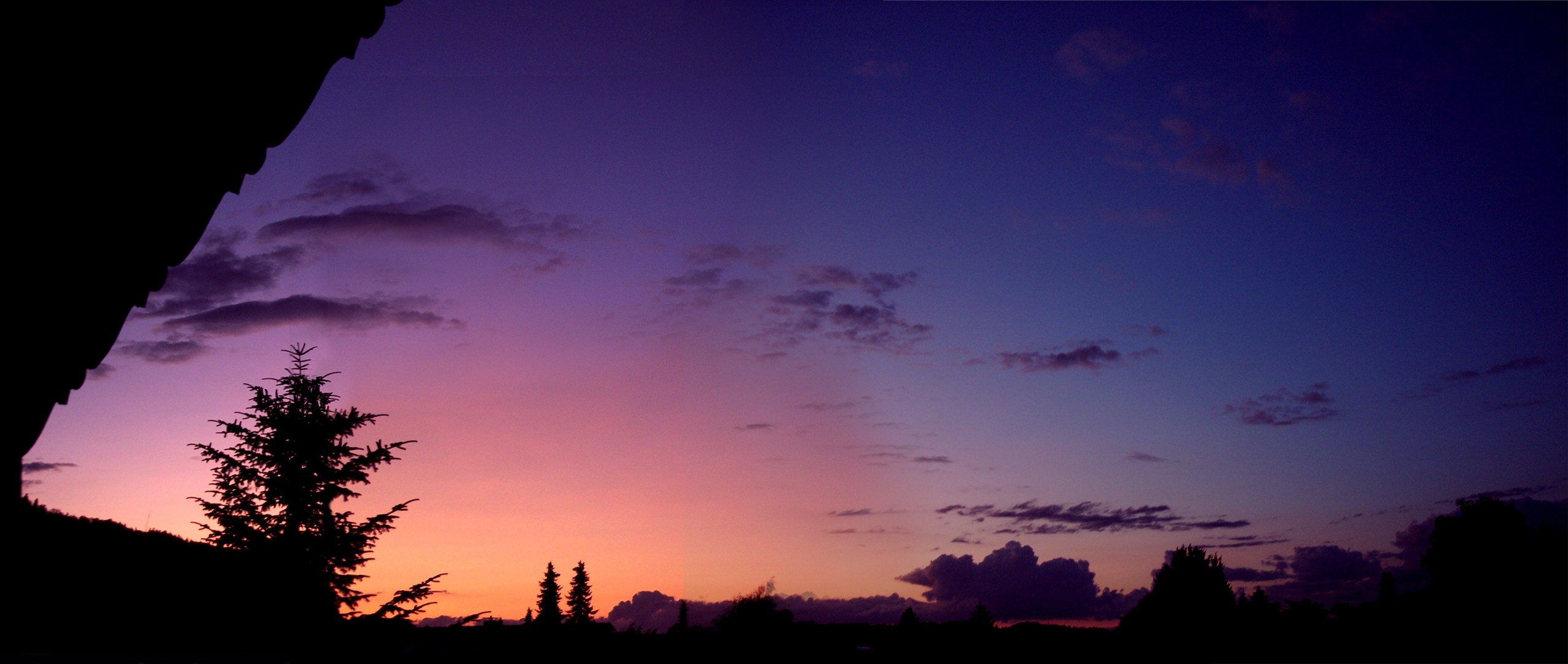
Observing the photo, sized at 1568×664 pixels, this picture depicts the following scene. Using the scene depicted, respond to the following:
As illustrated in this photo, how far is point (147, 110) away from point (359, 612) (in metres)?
25.7

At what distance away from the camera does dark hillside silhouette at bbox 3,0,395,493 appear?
1.76 metres

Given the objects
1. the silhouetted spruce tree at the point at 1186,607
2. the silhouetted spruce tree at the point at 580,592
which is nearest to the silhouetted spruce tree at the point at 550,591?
the silhouetted spruce tree at the point at 580,592

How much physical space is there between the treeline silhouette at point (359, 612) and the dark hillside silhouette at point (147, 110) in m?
7.07

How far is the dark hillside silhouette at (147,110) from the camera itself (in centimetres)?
176

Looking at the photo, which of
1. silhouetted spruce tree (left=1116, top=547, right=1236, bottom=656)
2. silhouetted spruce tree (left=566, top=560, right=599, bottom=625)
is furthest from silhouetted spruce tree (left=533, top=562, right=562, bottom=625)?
silhouetted spruce tree (left=1116, top=547, right=1236, bottom=656)

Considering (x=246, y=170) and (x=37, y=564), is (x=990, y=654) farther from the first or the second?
(x=246, y=170)

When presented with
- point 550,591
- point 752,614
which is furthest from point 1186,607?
point 550,591

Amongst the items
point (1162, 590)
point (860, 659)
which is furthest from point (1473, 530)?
point (860, 659)

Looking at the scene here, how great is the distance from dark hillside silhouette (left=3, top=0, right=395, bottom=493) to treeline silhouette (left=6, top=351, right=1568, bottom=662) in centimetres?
707

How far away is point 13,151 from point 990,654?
92.7 ft

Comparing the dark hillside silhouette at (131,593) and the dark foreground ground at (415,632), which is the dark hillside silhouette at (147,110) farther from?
the dark hillside silhouette at (131,593)

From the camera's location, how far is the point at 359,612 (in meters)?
23.9

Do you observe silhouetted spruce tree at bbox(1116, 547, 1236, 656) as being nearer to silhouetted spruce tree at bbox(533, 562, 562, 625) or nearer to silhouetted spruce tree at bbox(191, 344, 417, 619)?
silhouetted spruce tree at bbox(191, 344, 417, 619)

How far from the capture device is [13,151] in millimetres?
1936
